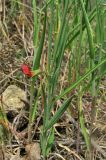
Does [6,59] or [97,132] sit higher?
Answer: [6,59]

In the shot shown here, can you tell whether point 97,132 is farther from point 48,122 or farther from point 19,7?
point 19,7

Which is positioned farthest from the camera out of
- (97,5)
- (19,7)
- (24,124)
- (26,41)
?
(19,7)

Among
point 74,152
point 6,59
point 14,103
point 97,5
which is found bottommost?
point 74,152

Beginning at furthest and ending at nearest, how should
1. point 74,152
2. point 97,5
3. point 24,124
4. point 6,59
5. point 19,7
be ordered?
point 19,7 < point 6,59 < point 24,124 < point 74,152 < point 97,5

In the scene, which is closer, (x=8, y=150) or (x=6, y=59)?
(x=8, y=150)

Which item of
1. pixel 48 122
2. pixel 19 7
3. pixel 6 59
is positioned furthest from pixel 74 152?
pixel 19 7

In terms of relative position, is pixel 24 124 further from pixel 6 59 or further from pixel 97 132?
pixel 6 59
